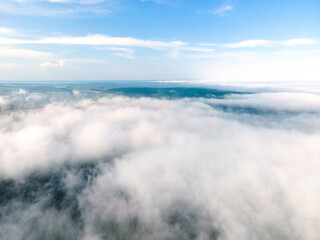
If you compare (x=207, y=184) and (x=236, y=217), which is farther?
(x=207, y=184)

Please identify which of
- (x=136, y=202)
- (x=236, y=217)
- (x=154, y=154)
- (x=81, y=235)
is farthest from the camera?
(x=154, y=154)

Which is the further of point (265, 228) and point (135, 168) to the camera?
point (135, 168)

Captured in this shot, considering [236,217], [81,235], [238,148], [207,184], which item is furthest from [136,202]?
[238,148]

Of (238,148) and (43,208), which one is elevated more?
(238,148)

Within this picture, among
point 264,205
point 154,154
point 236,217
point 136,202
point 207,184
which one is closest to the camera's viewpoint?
point 236,217

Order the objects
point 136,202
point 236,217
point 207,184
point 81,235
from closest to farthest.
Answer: point 81,235
point 236,217
point 136,202
point 207,184

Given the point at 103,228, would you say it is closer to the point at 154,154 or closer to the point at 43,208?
the point at 43,208

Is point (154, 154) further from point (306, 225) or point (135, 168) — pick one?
point (306, 225)

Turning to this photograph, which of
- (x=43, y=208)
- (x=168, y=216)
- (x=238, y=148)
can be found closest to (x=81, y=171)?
(x=43, y=208)

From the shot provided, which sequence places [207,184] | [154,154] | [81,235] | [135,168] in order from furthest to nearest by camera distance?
[154,154] → [135,168] → [207,184] → [81,235]
